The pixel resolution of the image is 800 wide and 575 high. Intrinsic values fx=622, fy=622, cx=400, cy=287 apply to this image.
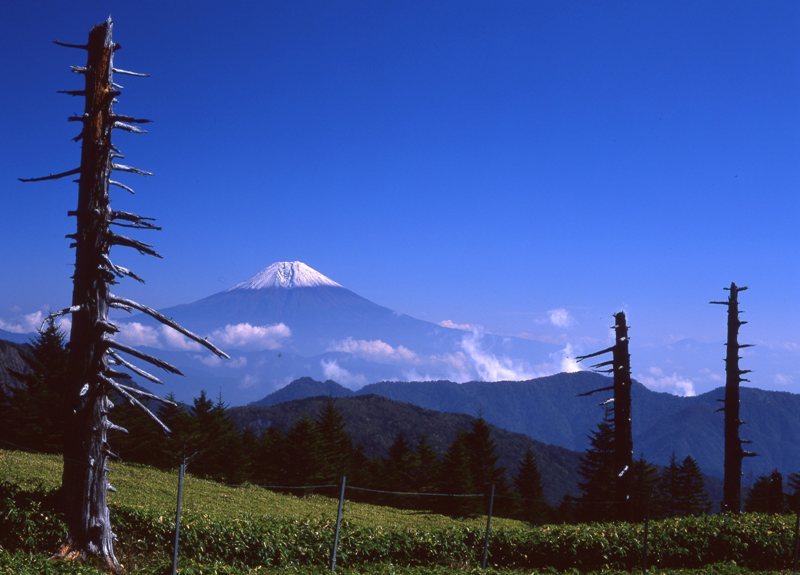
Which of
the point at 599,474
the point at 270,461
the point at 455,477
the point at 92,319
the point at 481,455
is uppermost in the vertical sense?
the point at 92,319

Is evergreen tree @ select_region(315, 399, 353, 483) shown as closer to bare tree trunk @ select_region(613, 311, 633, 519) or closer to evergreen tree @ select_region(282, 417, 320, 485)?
evergreen tree @ select_region(282, 417, 320, 485)

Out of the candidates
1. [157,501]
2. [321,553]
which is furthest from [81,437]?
[157,501]

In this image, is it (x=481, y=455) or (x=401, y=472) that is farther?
(x=401, y=472)

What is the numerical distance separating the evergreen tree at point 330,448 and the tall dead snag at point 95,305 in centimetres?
3658

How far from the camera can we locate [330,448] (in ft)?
185

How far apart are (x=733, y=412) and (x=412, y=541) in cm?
1746

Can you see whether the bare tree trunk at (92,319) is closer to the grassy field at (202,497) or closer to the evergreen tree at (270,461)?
the grassy field at (202,497)

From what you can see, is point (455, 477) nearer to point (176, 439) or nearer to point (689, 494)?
point (176, 439)

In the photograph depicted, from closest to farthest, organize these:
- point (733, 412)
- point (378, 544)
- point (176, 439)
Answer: point (378, 544) < point (733, 412) < point (176, 439)

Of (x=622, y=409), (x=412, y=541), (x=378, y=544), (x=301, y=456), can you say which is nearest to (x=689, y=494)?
(x=301, y=456)

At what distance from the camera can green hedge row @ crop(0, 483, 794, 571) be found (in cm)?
1559

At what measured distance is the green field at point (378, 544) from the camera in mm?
15016

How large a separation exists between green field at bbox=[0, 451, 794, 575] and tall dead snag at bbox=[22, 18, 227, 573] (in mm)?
941

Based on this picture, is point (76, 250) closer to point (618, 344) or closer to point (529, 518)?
point (618, 344)
